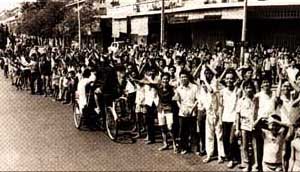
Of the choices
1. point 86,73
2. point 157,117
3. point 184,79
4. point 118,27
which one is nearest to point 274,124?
point 184,79

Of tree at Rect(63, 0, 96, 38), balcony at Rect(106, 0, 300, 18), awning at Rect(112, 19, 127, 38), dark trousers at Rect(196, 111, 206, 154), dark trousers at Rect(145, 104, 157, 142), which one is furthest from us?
tree at Rect(63, 0, 96, 38)

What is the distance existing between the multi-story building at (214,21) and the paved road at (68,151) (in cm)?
1230

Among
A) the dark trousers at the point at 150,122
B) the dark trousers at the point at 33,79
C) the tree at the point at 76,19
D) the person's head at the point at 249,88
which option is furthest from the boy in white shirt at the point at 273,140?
the tree at the point at 76,19

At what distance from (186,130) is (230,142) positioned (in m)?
1.27

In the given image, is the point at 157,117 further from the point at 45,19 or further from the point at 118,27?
the point at 45,19

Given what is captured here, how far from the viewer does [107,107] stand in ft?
41.2

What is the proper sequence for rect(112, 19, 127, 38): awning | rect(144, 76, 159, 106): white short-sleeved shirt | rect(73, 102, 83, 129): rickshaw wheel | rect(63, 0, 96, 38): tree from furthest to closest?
rect(63, 0, 96, 38): tree
rect(112, 19, 127, 38): awning
rect(73, 102, 83, 129): rickshaw wheel
rect(144, 76, 159, 106): white short-sleeved shirt

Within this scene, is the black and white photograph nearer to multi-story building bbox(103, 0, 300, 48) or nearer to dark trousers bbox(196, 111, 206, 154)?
dark trousers bbox(196, 111, 206, 154)

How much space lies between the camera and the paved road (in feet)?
32.6

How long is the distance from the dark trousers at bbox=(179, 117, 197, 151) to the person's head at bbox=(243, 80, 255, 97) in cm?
148

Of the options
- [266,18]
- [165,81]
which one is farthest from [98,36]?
[165,81]

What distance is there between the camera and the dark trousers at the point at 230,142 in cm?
984

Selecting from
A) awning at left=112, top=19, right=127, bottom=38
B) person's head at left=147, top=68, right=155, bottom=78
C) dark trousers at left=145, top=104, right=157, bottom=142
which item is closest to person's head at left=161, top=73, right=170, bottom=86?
person's head at left=147, top=68, right=155, bottom=78

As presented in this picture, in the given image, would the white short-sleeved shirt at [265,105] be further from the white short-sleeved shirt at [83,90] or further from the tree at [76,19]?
the tree at [76,19]
